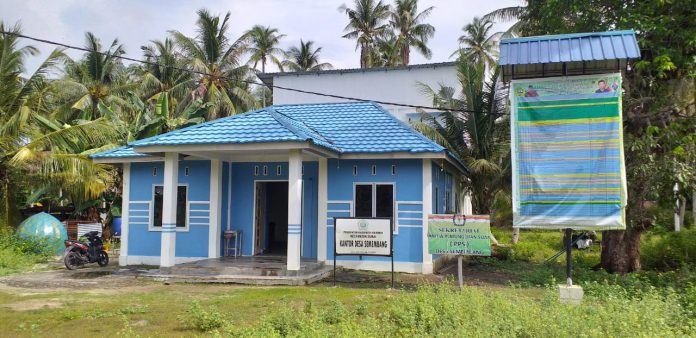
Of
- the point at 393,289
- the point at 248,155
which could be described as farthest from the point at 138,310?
the point at 248,155

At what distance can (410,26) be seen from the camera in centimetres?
3838

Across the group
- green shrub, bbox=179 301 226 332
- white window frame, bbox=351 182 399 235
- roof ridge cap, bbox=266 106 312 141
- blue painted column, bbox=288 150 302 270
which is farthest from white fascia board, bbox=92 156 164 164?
green shrub, bbox=179 301 226 332

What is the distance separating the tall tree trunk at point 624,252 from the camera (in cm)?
1355

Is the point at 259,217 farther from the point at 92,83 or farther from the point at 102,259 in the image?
the point at 92,83

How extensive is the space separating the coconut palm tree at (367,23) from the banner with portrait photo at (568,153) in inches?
1183

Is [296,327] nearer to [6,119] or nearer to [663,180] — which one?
[663,180]

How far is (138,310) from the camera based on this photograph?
8.40 metres

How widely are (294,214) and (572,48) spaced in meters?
6.54

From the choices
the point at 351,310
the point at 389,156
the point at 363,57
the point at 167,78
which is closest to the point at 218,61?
the point at 167,78

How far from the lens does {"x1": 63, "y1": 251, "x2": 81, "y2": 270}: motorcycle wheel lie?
555 inches

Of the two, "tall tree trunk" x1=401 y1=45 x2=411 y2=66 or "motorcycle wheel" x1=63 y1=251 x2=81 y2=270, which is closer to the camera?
"motorcycle wheel" x1=63 y1=251 x2=81 y2=270

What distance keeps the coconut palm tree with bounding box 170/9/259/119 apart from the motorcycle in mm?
15478

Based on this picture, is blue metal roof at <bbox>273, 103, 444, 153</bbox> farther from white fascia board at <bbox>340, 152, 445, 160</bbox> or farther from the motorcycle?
the motorcycle

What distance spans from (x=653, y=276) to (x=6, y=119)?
65.5ft
